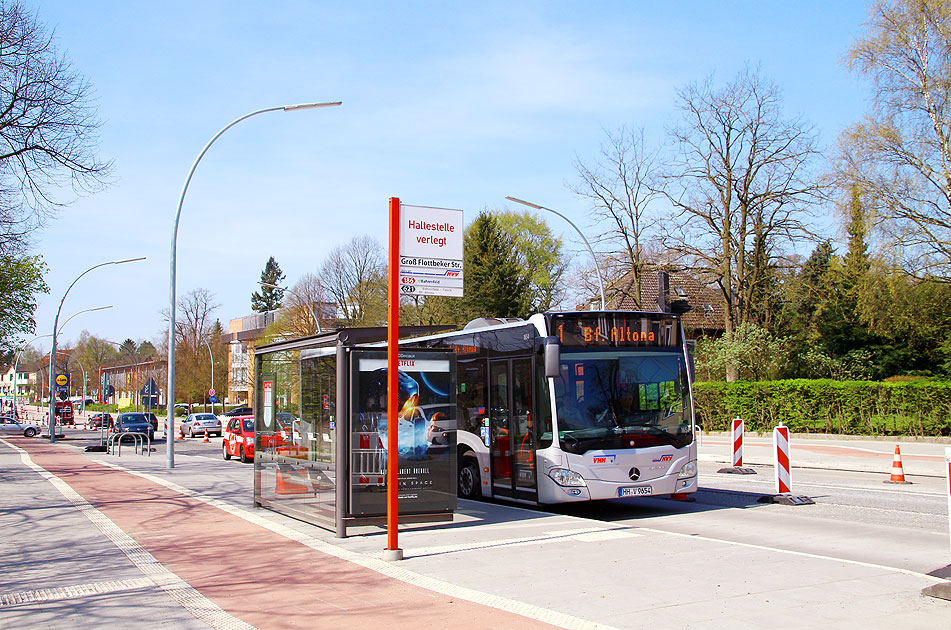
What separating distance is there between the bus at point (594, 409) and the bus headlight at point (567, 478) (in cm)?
1

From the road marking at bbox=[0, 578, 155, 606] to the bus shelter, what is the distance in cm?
292

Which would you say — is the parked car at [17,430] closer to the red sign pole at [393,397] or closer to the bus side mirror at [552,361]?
the bus side mirror at [552,361]

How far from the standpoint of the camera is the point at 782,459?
44.2 ft

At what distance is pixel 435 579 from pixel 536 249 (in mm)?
60956

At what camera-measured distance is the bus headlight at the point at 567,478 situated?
460 inches

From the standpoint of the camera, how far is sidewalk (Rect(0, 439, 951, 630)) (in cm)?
633

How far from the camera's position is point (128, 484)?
17.8m

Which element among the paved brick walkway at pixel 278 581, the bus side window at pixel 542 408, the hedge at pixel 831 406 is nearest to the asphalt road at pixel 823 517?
the bus side window at pixel 542 408

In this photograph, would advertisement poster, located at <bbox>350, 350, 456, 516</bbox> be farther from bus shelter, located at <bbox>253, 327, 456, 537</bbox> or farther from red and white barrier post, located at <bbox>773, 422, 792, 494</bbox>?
red and white barrier post, located at <bbox>773, 422, 792, 494</bbox>

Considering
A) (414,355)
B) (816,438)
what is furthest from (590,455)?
(816,438)

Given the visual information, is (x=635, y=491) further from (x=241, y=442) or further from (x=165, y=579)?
(x=241, y=442)

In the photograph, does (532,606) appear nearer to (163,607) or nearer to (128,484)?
(163,607)

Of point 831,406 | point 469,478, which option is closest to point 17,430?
point 831,406

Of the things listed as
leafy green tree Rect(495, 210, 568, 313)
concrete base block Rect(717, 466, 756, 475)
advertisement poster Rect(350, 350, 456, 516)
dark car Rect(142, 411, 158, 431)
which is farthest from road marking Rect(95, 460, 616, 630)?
leafy green tree Rect(495, 210, 568, 313)
